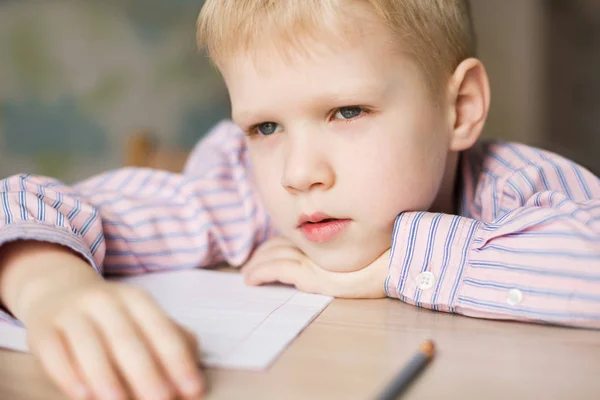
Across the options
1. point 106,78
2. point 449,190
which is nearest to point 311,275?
point 449,190

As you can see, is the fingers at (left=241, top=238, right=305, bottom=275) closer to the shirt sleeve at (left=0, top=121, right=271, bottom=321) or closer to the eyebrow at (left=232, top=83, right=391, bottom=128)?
the shirt sleeve at (left=0, top=121, right=271, bottom=321)

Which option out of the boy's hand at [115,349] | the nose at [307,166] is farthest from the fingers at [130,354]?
the nose at [307,166]

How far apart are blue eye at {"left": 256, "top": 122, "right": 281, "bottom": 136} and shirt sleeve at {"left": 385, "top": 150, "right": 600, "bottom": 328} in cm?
17

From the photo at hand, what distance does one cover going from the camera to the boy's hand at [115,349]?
41 centimetres

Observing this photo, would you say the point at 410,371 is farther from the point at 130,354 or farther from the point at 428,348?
the point at 130,354

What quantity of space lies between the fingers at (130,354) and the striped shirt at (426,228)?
0.22 meters

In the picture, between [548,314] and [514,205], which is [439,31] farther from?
[548,314]

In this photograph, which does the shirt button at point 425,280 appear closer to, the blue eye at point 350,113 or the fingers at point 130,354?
the blue eye at point 350,113

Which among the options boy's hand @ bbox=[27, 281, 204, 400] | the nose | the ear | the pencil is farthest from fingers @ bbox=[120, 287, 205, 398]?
the ear

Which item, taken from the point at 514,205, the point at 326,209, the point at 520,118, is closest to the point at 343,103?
the point at 326,209

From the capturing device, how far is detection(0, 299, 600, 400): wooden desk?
43 centimetres

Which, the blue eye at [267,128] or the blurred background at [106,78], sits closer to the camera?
the blue eye at [267,128]

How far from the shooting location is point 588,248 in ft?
1.92

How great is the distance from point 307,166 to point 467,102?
0.25 metres
